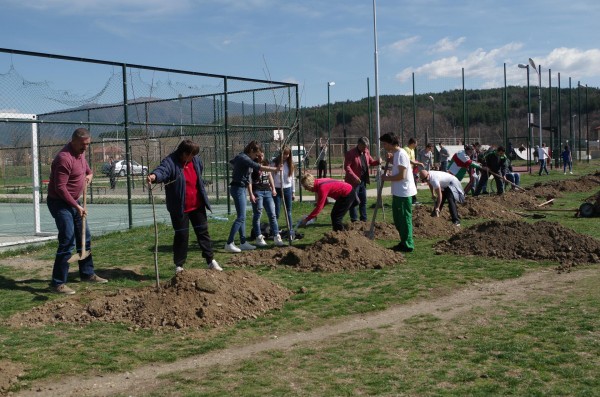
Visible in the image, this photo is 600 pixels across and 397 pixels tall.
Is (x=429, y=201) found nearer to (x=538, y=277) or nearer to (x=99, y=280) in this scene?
(x=538, y=277)

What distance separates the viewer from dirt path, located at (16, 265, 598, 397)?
4832mm

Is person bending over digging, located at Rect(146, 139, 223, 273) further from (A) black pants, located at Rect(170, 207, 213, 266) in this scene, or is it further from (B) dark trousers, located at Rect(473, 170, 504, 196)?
(B) dark trousers, located at Rect(473, 170, 504, 196)

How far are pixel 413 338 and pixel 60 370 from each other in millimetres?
2943

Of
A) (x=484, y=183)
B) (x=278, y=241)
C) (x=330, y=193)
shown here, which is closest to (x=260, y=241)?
(x=278, y=241)

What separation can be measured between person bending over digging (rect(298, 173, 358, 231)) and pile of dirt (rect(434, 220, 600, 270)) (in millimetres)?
1712

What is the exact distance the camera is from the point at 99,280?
8.48 m

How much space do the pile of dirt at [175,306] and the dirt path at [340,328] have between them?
0.84 m

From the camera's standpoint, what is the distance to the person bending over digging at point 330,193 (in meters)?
10.6

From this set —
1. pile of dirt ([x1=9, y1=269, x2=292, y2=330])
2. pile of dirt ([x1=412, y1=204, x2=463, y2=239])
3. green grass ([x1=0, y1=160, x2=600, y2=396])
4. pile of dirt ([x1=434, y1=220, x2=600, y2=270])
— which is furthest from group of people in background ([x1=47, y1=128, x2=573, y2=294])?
pile of dirt ([x1=9, y1=269, x2=292, y2=330])

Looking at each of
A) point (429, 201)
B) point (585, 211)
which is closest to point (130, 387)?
point (585, 211)

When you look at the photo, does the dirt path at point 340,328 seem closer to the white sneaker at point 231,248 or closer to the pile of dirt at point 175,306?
the pile of dirt at point 175,306

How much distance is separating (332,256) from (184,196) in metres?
2.30

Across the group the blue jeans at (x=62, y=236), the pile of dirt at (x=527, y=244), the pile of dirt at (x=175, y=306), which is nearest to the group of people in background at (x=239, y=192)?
the blue jeans at (x=62, y=236)

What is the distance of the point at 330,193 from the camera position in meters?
11.1
